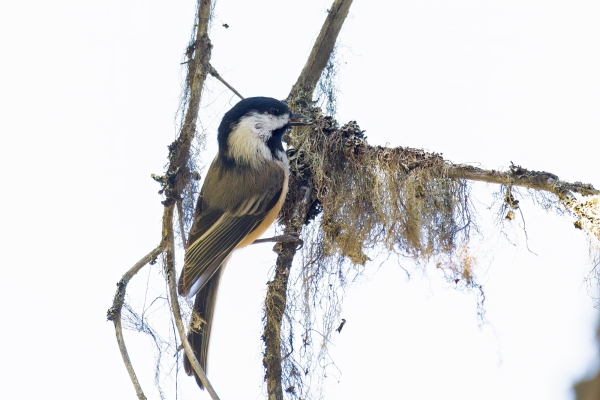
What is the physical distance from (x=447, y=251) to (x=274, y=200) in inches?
33.2

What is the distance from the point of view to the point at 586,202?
200 centimetres

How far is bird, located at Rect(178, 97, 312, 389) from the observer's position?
263 centimetres

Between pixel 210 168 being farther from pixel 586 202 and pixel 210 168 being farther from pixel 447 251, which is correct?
pixel 586 202

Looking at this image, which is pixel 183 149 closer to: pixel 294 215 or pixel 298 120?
pixel 294 215

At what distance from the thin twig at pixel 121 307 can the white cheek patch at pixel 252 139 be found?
89 centimetres

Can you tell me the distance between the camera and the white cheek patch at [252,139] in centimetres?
294

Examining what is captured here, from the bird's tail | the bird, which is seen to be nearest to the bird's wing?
the bird

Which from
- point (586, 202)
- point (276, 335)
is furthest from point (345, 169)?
point (586, 202)

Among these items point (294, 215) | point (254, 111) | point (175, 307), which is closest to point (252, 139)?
point (254, 111)

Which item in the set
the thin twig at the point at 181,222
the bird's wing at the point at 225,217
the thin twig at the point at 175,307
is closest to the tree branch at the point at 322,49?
the bird's wing at the point at 225,217

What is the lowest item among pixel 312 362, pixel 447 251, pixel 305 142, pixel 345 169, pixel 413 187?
pixel 312 362

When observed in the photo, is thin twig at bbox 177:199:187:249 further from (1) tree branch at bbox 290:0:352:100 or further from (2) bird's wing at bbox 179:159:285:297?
(1) tree branch at bbox 290:0:352:100

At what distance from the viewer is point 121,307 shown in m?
2.08

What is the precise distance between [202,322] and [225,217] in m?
0.53
